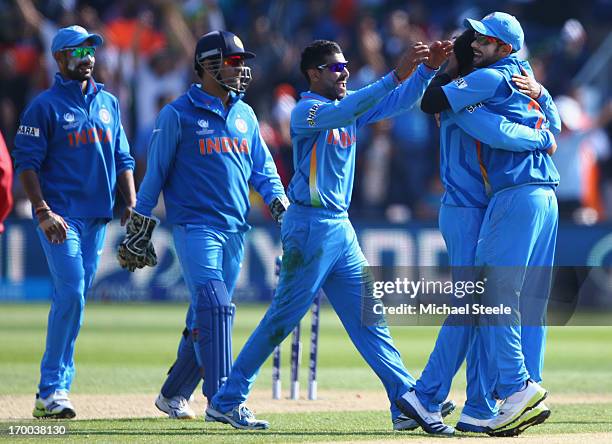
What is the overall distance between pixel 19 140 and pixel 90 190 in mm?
625

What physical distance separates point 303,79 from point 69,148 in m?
12.8

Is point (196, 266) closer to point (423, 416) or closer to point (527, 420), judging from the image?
point (423, 416)

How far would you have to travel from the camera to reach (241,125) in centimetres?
923

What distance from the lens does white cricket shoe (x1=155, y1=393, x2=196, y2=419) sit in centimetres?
935

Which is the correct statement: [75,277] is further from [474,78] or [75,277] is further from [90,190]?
[474,78]

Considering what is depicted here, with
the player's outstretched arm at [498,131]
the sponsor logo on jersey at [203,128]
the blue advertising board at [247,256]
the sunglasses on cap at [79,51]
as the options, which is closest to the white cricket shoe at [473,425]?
the player's outstretched arm at [498,131]

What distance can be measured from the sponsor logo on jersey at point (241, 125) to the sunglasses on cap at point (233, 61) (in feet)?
1.28

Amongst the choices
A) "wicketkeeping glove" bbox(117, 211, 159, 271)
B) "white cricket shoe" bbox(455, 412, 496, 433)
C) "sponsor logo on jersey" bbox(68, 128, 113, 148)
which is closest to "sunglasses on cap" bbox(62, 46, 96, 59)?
"sponsor logo on jersey" bbox(68, 128, 113, 148)

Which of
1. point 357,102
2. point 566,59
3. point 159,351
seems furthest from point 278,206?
point 566,59

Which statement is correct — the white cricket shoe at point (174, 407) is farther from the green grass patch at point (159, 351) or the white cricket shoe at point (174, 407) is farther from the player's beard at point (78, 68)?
the player's beard at point (78, 68)

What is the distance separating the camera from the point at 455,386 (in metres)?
11.9

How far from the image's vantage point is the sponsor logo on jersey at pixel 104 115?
31.8 feet

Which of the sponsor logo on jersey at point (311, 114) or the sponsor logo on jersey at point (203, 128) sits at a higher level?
the sponsor logo on jersey at point (311, 114)

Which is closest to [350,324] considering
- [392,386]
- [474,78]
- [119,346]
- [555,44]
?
[392,386]
